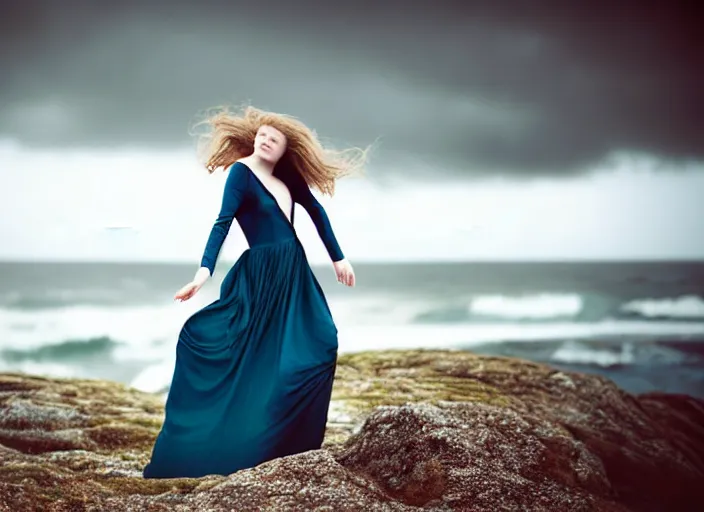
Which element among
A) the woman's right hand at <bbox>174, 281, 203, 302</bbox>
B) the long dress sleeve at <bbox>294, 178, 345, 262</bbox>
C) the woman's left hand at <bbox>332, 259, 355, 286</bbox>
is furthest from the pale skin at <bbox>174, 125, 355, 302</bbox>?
the woman's right hand at <bbox>174, 281, 203, 302</bbox>

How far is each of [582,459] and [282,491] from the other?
6.42 feet

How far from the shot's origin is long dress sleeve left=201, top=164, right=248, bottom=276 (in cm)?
442

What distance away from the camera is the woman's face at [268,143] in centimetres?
479

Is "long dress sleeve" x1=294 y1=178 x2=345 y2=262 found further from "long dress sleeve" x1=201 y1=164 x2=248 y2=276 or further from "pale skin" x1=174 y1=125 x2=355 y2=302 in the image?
"long dress sleeve" x1=201 y1=164 x2=248 y2=276

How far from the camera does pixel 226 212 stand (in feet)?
14.8

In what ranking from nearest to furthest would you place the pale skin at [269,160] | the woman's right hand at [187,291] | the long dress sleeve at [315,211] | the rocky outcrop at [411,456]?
the rocky outcrop at [411,456]
the woman's right hand at [187,291]
the pale skin at [269,160]
the long dress sleeve at [315,211]

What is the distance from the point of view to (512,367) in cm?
770

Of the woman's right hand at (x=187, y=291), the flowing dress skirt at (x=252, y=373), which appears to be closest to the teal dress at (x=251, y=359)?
the flowing dress skirt at (x=252, y=373)

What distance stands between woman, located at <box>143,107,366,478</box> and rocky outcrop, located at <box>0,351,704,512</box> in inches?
9.8

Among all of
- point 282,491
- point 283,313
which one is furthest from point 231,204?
point 282,491

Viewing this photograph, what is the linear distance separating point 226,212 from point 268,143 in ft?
1.85

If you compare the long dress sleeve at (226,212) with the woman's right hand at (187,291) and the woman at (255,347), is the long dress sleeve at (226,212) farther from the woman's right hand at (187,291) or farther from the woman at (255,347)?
the woman's right hand at (187,291)

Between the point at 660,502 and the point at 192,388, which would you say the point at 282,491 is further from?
the point at 660,502

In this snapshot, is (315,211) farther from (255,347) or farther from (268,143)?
(255,347)
